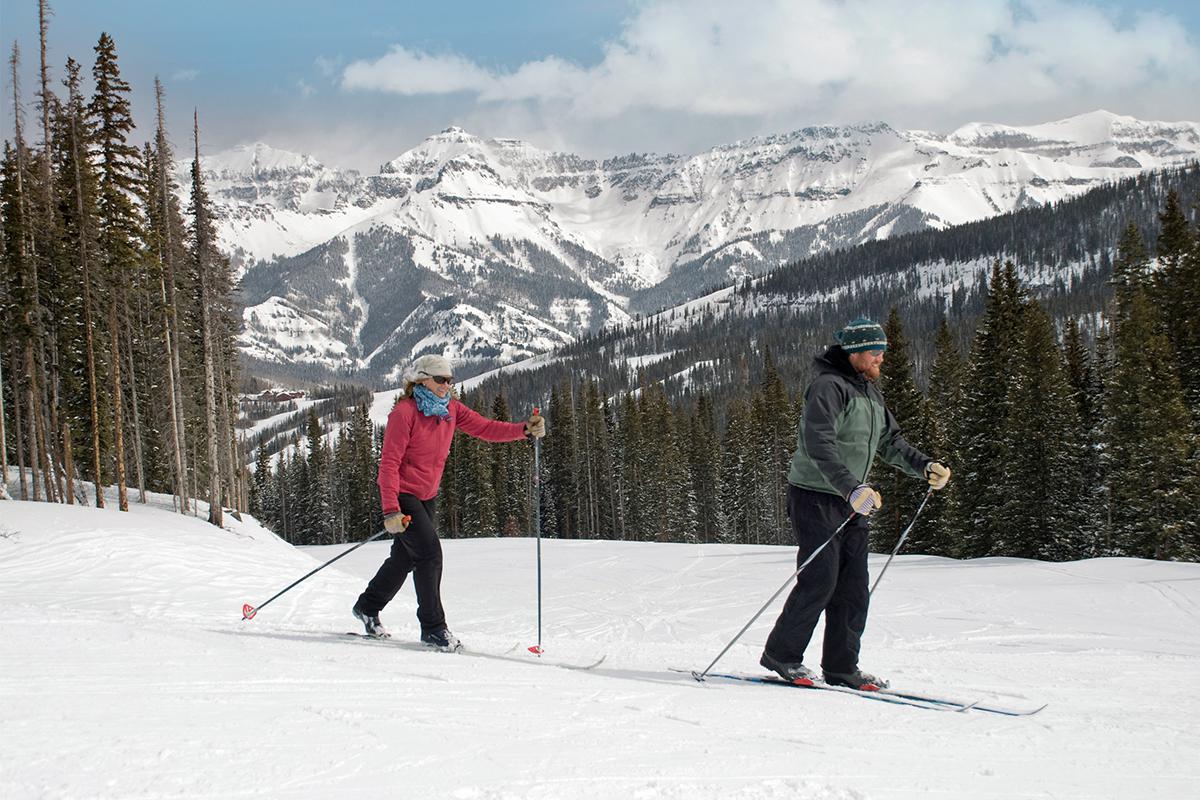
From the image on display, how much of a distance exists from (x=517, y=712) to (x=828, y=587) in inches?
91.8

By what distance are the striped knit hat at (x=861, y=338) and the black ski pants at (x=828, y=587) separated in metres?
1.02

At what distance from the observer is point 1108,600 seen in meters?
11.8

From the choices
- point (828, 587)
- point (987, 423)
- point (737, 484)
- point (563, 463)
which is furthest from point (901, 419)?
point (563, 463)

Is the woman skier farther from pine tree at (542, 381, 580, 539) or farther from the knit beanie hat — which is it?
pine tree at (542, 381, 580, 539)

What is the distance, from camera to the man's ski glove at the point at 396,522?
643cm

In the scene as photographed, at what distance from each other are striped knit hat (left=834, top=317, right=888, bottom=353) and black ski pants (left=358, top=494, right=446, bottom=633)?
3.62m

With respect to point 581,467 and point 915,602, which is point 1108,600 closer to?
point 915,602

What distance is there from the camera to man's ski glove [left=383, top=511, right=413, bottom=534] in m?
6.43

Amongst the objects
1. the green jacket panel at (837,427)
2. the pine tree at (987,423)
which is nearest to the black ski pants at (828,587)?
the green jacket panel at (837,427)

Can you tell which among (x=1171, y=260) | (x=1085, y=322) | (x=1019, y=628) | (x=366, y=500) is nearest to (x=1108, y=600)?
(x=1019, y=628)

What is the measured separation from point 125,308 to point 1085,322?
14534 centimetres

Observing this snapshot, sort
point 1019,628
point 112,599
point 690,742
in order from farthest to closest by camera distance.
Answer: point 1019,628, point 112,599, point 690,742

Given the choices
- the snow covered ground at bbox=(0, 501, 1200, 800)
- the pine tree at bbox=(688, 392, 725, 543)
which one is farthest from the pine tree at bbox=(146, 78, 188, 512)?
the pine tree at bbox=(688, 392, 725, 543)

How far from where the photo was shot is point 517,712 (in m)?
4.27
